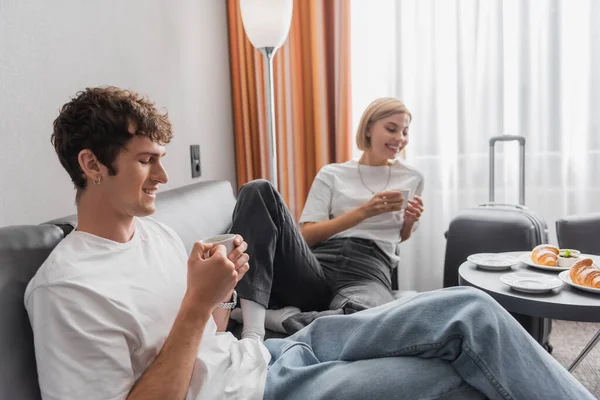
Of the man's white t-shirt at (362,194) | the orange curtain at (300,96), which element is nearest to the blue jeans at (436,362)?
the man's white t-shirt at (362,194)

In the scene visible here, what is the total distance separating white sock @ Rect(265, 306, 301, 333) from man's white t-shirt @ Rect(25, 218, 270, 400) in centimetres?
46

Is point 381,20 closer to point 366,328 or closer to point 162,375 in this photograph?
point 366,328

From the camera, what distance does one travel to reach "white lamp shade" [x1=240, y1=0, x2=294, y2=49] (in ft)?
7.25

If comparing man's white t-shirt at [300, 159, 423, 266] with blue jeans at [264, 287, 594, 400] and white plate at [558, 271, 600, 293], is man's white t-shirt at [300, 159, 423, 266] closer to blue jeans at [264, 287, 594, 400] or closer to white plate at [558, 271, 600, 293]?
white plate at [558, 271, 600, 293]

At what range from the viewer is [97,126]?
0.90 metres

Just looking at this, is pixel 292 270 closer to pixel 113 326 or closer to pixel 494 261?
pixel 494 261

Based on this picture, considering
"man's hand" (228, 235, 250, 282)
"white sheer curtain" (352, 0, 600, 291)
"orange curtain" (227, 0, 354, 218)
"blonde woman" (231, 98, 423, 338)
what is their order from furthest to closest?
"orange curtain" (227, 0, 354, 218)
"white sheer curtain" (352, 0, 600, 291)
"blonde woman" (231, 98, 423, 338)
"man's hand" (228, 235, 250, 282)

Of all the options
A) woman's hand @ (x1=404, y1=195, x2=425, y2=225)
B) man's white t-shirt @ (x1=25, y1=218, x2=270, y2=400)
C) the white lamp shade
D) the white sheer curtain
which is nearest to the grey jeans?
woman's hand @ (x1=404, y1=195, x2=425, y2=225)

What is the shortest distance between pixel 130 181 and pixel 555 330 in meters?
2.40

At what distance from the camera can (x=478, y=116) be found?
2748 millimetres

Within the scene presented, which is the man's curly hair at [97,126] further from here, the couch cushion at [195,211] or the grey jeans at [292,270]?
the grey jeans at [292,270]

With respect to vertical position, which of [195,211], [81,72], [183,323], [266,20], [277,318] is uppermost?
[266,20]

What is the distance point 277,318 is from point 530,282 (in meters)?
0.79

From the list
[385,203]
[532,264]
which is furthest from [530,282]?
[385,203]
